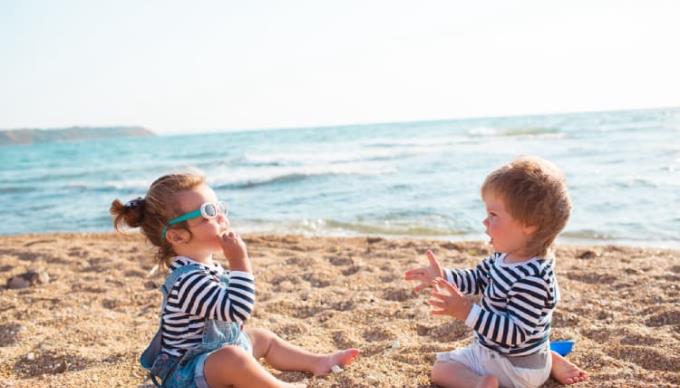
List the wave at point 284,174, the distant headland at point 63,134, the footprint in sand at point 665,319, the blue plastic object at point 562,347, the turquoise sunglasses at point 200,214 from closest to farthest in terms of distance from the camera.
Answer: the turquoise sunglasses at point 200,214 < the blue plastic object at point 562,347 < the footprint in sand at point 665,319 < the wave at point 284,174 < the distant headland at point 63,134

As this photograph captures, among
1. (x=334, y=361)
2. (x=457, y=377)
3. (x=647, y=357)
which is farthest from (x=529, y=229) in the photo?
(x=334, y=361)

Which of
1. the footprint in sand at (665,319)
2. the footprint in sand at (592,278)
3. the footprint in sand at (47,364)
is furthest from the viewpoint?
the footprint in sand at (592,278)

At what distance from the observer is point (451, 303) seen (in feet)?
8.64

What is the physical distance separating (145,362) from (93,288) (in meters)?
2.65

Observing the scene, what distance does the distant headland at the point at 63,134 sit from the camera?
96.2 metres

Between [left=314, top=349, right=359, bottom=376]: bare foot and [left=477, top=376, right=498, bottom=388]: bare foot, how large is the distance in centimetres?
80

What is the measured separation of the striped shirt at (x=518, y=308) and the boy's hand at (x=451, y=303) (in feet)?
0.11

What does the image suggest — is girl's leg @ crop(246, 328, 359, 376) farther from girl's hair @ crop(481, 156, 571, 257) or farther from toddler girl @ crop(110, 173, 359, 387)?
girl's hair @ crop(481, 156, 571, 257)

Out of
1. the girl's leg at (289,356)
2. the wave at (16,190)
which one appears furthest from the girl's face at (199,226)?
the wave at (16,190)

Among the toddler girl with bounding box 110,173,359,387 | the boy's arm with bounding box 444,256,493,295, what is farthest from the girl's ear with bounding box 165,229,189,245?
the boy's arm with bounding box 444,256,493,295

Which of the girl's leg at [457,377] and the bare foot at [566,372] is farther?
the bare foot at [566,372]

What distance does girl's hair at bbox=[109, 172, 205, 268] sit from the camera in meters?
2.90

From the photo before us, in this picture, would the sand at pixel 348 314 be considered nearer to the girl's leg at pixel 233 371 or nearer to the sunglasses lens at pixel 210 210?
the girl's leg at pixel 233 371

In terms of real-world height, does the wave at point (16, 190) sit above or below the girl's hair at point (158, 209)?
below
